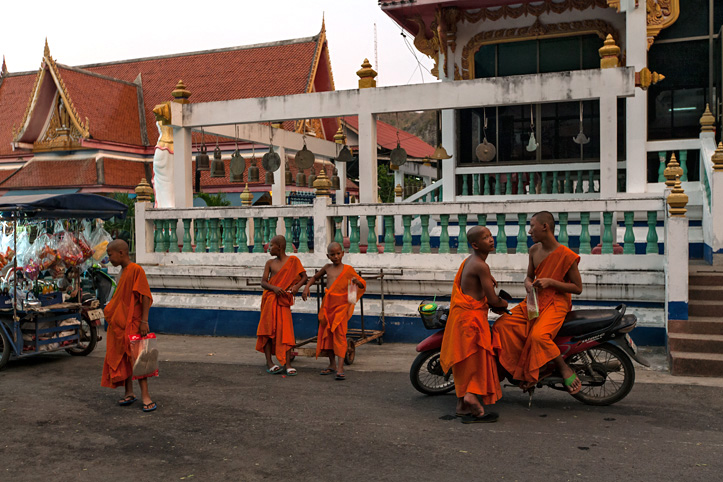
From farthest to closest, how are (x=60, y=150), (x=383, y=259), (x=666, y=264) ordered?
(x=60, y=150) < (x=383, y=259) < (x=666, y=264)

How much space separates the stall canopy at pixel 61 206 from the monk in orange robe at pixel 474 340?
507 centimetres

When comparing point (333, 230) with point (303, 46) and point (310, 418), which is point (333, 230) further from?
point (303, 46)

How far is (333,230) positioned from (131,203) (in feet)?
42.1

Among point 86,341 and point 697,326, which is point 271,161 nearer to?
point 86,341

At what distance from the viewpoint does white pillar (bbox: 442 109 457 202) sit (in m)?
12.9

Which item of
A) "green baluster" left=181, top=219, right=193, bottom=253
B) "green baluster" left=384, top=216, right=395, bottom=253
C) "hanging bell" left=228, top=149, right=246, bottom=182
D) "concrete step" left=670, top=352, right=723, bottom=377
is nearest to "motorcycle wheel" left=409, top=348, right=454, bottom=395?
"concrete step" left=670, top=352, right=723, bottom=377

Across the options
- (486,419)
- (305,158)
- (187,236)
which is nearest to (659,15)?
(305,158)

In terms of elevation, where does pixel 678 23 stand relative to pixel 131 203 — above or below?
above

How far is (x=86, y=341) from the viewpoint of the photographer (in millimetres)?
8758

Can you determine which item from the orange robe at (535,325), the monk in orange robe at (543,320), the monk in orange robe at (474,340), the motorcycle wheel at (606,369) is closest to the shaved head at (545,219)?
the monk in orange robe at (543,320)

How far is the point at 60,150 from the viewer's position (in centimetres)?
2531

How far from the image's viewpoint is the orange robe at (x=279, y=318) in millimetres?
7402

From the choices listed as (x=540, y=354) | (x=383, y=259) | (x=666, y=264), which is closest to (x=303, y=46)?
(x=383, y=259)

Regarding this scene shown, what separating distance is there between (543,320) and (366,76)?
4.76 m
